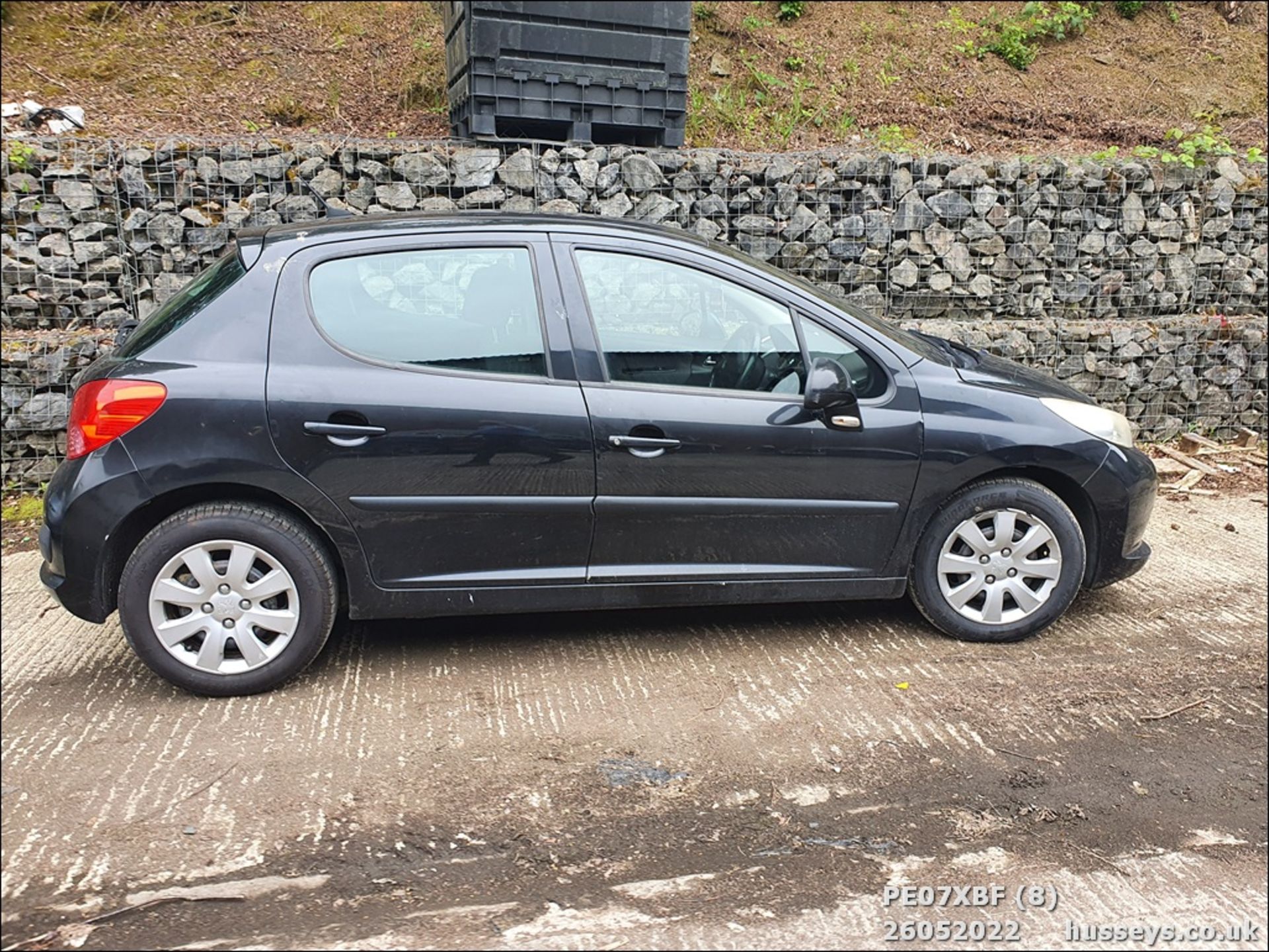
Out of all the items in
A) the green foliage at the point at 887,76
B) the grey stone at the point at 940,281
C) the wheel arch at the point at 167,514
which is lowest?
the wheel arch at the point at 167,514

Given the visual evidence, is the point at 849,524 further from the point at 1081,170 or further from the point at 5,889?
the point at 1081,170

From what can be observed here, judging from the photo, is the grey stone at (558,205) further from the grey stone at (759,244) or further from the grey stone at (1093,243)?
the grey stone at (1093,243)

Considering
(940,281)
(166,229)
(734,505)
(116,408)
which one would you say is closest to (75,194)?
(166,229)

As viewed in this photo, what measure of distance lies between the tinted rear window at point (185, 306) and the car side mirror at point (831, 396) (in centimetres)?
215

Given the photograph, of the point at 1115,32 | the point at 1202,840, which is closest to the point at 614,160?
the point at 1202,840

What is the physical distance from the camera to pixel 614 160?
6867 mm

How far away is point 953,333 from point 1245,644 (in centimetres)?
346

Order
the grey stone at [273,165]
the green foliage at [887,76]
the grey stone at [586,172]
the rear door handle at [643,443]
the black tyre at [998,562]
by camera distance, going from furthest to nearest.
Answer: the green foliage at [887,76]
the grey stone at [586,172]
the grey stone at [273,165]
the black tyre at [998,562]
the rear door handle at [643,443]

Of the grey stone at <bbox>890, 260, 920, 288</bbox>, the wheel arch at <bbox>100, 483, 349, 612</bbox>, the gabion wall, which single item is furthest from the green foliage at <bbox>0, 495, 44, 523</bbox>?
the grey stone at <bbox>890, 260, 920, 288</bbox>

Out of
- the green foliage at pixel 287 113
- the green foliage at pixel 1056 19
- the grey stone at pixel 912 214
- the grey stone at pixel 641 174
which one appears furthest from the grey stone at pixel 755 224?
the green foliage at pixel 1056 19

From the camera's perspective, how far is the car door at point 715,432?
3719mm

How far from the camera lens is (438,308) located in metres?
3.68

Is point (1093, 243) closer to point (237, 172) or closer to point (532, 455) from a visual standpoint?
point (532, 455)

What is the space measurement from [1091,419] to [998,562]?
28.5 inches
